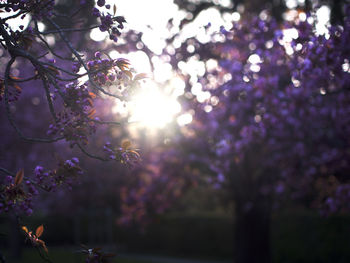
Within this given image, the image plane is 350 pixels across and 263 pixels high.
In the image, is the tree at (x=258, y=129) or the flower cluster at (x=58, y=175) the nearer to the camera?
the flower cluster at (x=58, y=175)

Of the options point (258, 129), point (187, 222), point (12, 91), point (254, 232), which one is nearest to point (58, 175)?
point (12, 91)

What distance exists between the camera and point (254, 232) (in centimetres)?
1262

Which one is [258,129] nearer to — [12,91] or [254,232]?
[254,232]

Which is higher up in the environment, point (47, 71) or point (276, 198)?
point (47, 71)

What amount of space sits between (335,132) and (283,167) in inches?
65.9

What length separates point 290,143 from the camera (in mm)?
10648

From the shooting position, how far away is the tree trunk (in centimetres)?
1252

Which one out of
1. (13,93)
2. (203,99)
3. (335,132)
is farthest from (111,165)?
(13,93)

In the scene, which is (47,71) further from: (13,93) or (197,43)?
(197,43)

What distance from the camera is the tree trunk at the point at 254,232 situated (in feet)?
41.1

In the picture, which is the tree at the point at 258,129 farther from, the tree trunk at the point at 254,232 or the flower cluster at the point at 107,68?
the flower cluster at the point at 107,68

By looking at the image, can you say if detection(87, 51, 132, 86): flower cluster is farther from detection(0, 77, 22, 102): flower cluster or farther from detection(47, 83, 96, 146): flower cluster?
detection(0, 77, 22, 102): flower cluster

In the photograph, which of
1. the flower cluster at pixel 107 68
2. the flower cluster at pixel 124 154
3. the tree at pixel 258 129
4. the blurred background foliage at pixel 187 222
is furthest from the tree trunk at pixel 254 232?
the flower cluster at pixel 107 68

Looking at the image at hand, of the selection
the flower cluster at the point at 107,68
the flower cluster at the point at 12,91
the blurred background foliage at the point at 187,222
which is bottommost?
the blurred background foliage at the point at 187,222
